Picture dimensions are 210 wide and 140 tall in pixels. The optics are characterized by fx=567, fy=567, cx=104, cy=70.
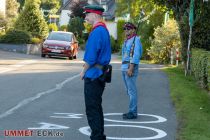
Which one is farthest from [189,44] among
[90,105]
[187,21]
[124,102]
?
[90,105]

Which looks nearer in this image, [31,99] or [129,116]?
[129,116]

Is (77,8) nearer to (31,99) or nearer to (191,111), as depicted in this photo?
(31,99)

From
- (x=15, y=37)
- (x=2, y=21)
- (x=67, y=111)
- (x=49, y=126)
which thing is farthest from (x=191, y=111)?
(x=2, y=21)

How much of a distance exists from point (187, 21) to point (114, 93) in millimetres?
9849

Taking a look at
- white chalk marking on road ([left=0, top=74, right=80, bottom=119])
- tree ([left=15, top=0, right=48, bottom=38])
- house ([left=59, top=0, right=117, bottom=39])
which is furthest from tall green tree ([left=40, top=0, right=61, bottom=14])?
white chalk marking on road ([left=0, top=74, right=80, bottom=119])

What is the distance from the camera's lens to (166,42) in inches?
1394

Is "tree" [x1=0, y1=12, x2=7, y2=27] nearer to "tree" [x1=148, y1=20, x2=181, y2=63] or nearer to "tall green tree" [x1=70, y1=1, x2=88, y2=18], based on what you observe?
"tree" [x1=148, y1=20, x2=181, y2=63]

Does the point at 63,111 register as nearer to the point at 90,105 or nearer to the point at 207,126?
the point at 207,126

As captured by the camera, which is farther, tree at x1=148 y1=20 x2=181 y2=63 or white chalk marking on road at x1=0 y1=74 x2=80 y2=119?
tree at x1=148 y1=20 x2=181 y2=63

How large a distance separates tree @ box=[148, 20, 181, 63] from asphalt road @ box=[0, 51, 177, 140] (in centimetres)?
1748

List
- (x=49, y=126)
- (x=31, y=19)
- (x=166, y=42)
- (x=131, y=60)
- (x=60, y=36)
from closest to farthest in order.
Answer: (x=49, y=126) → (x=131, y=60) → (x=60, y=36) → (x=166, y=42) → (x=31, y=19)

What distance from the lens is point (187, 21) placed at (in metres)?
23.6

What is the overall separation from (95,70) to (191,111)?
4581 millimetres

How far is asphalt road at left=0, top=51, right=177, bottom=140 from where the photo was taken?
8.63 metres
